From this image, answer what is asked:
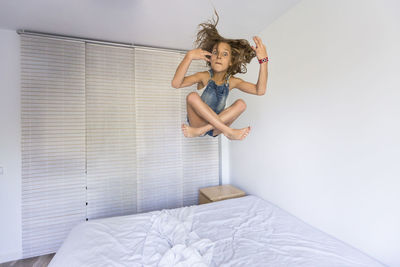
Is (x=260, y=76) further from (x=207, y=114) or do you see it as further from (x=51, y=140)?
(x=51, y=140)

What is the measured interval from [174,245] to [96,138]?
168cm

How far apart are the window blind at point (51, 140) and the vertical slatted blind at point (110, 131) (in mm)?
95

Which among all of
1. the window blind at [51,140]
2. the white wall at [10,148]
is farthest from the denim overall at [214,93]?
the white wall at [10,148]

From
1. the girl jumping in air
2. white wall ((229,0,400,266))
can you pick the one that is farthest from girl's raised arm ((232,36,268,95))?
white wall ((229,0,400,266))

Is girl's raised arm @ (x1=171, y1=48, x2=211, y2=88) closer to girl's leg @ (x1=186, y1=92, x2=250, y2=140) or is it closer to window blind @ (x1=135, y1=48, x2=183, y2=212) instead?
girl's leg @ (x1=186, y1=92, x2=250, y2=140)

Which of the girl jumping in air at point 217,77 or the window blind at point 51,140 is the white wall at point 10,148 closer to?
the window blind at point 51,140

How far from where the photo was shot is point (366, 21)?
4.22 feet

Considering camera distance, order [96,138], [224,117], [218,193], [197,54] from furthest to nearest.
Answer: [218,193]
[96,138]
[224,117]
[197,54]

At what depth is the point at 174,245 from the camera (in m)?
1.37

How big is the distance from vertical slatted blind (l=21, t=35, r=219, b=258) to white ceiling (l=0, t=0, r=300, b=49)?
24cm

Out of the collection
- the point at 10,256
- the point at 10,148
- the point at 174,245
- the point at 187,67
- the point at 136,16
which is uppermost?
the point at 136,16

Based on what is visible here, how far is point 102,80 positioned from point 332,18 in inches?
94.8

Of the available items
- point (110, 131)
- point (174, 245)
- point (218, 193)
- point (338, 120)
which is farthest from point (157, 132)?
point (338, 120)

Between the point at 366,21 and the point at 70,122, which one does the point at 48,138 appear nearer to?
the point at 70,122
